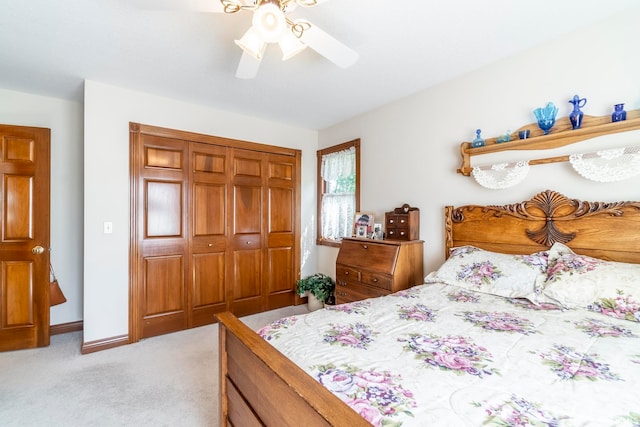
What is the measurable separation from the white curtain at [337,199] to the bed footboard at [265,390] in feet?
8.13

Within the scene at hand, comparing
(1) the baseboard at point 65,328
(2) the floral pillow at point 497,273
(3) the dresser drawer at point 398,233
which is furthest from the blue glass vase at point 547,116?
(1) the baseboard at point 65,328

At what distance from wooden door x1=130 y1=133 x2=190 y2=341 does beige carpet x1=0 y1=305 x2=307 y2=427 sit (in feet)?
0.86

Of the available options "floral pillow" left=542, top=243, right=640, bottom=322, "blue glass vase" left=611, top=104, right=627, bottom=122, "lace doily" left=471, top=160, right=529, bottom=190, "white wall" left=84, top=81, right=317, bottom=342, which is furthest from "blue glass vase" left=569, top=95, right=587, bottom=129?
"white wall" left=84, top=81, right=317, bottom=342

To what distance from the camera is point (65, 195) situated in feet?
10.3

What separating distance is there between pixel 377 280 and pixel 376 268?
105 mm

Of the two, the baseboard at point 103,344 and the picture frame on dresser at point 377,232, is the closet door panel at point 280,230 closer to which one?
the picture frame on dresser at point 377,232

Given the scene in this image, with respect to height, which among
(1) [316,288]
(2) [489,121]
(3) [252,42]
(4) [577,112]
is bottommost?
(1) [316,288]

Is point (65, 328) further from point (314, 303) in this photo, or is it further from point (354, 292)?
point (354, 292)

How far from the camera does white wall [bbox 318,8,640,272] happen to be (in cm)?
181

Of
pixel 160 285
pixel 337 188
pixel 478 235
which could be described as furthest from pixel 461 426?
pixel 337 188

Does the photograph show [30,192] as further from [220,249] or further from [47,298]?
[220,249]

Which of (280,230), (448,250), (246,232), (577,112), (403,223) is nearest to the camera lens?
(577,112)

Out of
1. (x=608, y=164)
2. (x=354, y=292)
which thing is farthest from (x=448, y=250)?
(x=608, y=164)

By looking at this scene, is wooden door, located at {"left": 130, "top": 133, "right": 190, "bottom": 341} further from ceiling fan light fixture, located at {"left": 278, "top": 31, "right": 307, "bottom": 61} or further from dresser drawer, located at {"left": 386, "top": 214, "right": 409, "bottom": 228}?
dresser drawer, located at {"left": 386, "top": 214, "right": 409, "bottom": 228}
